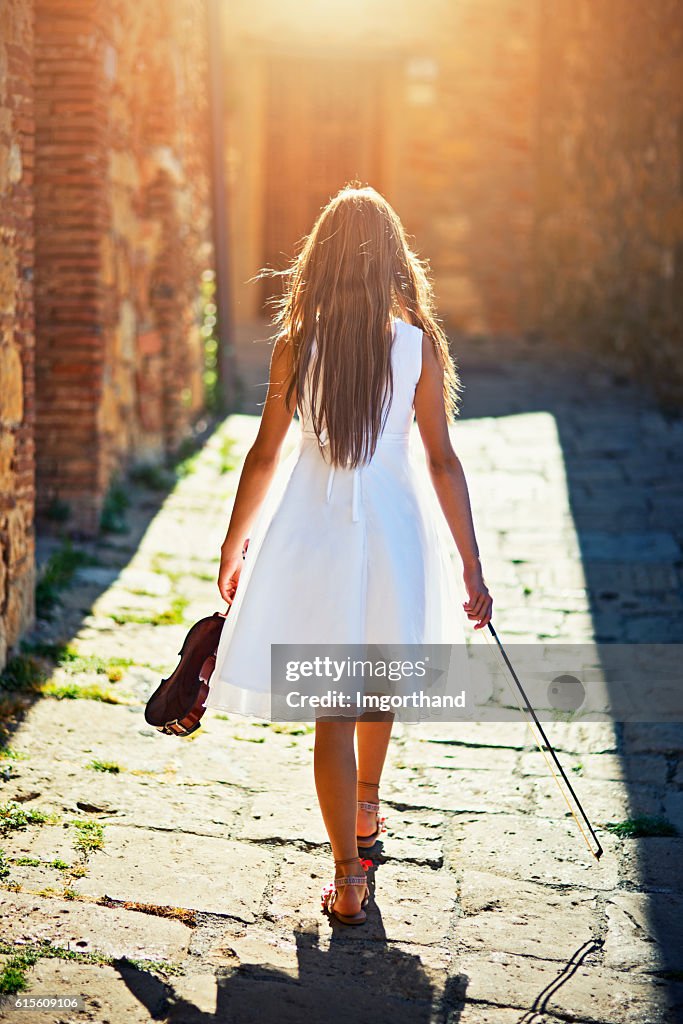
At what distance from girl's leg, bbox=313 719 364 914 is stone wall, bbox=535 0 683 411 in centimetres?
637

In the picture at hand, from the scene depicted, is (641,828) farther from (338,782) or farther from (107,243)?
(107,243)

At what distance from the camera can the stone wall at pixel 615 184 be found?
895 cm

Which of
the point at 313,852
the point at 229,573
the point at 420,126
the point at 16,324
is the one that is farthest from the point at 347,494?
the point at 420,126

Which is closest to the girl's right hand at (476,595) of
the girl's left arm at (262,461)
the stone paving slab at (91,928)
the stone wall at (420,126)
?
the girl's left arm at (262,461)

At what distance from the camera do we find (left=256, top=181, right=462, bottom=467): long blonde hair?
8.89 feet

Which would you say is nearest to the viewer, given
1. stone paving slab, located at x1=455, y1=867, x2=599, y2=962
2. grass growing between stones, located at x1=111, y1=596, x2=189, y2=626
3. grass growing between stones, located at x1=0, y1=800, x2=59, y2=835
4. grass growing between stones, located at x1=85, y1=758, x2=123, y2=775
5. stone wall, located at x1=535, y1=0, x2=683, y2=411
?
stone paving slab, located at x1=455, y1=867, x2=599, y2=962

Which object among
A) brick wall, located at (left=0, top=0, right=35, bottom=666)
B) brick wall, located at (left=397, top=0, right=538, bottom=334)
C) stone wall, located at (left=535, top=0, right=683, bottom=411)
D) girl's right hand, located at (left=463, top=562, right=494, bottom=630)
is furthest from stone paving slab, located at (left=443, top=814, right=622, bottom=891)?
brick wall, located at (left=397, top=0, right=538, bottom=334)

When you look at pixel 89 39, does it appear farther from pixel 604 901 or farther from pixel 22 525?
pixel 604 901

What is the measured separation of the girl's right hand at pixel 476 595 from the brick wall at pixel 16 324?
6.31 feet

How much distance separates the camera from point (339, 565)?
2.68 meters

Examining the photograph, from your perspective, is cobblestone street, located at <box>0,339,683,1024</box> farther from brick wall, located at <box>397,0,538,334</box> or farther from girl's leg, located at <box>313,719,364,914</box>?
brick wall, located at <box>397,0,538,334</box>

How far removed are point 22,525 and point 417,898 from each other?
2.11 m

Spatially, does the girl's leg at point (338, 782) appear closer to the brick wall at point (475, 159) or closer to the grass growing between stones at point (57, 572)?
the grass growing between stones at point (57, 572)

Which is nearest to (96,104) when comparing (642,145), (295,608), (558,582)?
(558,582)
